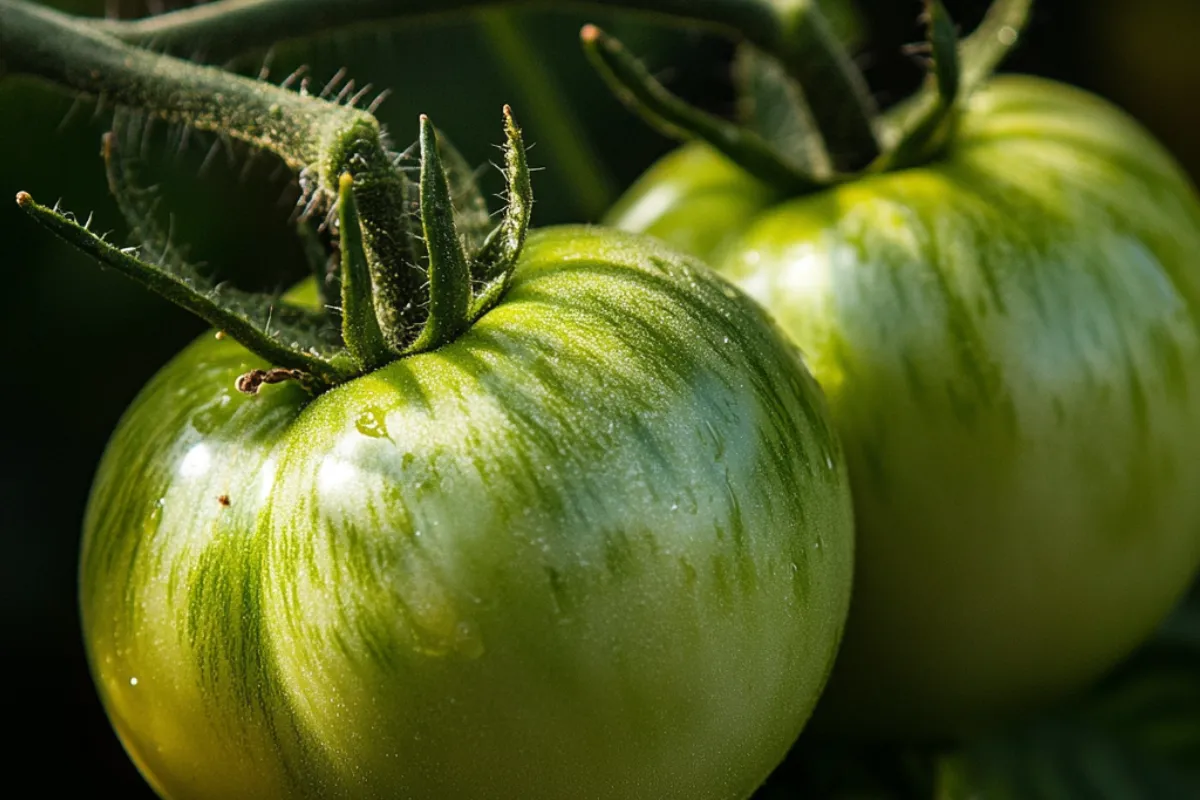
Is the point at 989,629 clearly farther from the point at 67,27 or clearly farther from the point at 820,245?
the point at 67,27

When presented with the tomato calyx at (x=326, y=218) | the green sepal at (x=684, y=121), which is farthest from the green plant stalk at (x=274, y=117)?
the green sepal at (x=684, y=121)

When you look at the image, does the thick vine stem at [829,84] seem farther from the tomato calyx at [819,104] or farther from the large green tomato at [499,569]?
the large green tomato at [499,569]

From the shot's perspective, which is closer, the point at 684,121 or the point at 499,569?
the point at 499,569

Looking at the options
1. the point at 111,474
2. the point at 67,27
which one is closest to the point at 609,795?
the point at 111,474

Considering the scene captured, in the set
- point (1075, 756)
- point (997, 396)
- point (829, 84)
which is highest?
point (829, 84)

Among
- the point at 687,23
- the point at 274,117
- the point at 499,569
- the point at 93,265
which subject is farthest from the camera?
the point at 93,265

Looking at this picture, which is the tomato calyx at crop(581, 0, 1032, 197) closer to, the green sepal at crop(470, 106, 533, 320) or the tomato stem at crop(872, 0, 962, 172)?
the tomato stem at crop(872, 0, 962, 172)

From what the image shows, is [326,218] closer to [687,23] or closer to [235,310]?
[235,310]

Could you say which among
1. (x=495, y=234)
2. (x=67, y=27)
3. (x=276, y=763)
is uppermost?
(x=67, y=27)

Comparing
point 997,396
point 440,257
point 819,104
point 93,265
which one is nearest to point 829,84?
point 819,104
